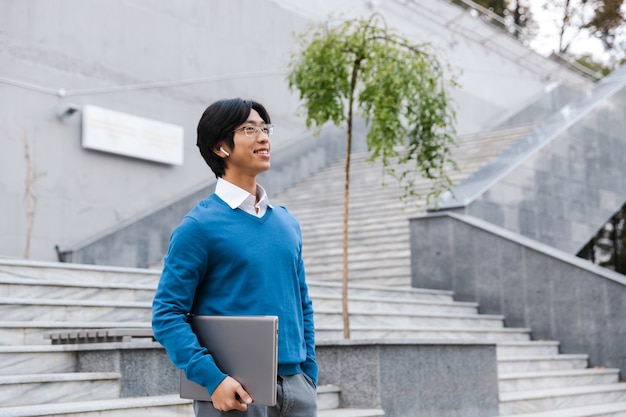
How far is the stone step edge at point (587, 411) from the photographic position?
787cm

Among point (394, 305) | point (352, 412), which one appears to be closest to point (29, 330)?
point (352, 412)

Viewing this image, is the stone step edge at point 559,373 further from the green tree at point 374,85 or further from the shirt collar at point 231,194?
the shirt collar at point 231,194

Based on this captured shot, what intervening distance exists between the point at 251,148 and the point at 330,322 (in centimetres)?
608

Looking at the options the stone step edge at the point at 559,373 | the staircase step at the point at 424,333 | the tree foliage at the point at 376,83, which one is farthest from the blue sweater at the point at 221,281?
the stone step edge at the point at 559,373

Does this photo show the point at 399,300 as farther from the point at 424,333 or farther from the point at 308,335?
the point at 308,335

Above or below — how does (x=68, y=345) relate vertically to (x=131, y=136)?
below

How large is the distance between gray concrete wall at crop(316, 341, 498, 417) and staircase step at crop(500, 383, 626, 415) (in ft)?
1.95

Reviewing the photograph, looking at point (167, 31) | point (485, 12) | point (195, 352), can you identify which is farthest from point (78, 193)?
point (485, 12)

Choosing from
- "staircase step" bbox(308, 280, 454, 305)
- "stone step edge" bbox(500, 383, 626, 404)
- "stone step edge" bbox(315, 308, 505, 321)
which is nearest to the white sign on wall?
"staircase step" bbox(308, 280, 454, 305)

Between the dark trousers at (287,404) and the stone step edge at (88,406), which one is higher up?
the dark trousers at (287,404)

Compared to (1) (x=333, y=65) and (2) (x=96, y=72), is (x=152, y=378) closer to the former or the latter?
(1) (x=333, y=65)

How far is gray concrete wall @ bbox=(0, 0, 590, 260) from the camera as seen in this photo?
41.3ft

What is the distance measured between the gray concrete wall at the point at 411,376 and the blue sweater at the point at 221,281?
384 centimetres

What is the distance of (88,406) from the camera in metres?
5.15
